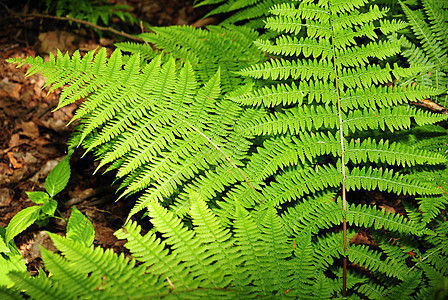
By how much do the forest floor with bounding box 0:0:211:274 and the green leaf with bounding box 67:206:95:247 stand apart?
1.28ft

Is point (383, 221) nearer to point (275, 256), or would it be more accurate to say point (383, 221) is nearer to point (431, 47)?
point (275, 256)

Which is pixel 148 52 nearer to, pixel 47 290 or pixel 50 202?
pixel 50 202

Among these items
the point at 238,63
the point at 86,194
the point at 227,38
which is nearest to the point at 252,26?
the point at 227,38

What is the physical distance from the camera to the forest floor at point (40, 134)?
9.82ft

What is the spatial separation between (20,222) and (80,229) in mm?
559

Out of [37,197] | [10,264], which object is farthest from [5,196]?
[10,264]

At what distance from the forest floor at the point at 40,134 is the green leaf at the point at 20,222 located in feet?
1.24

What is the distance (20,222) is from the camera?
2562mm

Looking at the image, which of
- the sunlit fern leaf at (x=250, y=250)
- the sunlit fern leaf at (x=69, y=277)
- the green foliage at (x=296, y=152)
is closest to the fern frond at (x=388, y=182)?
the green foliage at (x=296, y=152)

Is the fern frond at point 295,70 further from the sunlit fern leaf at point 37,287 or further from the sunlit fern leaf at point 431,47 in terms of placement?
the sunlit fern leaf at point 37,287

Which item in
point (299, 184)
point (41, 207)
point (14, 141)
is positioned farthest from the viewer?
point (14, 141)

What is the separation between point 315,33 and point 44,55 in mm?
3752

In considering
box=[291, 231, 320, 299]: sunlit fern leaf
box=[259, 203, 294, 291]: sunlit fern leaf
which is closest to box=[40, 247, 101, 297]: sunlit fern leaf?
box=[259, 203, 294, 291]: sunlit fern leaf

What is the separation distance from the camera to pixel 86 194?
3.18m
